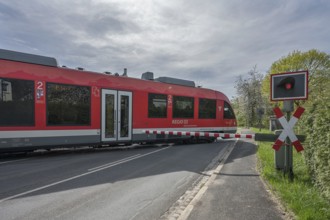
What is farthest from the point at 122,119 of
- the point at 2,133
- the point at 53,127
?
the point at 2,133

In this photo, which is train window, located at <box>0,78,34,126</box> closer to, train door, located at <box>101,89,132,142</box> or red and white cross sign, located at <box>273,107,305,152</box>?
train door, located at <box>101,89,132,142</box>

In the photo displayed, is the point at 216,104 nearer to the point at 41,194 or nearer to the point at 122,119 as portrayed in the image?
the point at 122,119

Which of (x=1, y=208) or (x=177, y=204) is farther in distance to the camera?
(x=177, y=204)

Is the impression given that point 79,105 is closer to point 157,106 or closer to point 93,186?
point 157,106

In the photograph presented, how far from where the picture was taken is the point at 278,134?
7.39m

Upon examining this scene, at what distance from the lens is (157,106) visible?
615 inches

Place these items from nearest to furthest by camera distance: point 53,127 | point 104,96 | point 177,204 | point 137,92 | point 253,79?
point 177,204 → point 53,127 → point 104,96 → point 137,92 → point 253,79

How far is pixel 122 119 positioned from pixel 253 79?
38425mm

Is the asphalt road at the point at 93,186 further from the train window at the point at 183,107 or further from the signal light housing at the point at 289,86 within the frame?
the train window at the point at 183,107

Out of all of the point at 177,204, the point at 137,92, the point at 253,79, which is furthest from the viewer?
the point at 253,79

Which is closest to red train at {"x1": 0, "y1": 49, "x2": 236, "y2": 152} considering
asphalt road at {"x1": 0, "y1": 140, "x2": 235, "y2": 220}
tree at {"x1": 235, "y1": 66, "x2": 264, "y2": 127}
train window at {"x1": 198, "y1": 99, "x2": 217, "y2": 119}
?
train window at {"x1": 198, "y1": 99, "x2": 217, "y2": 119}

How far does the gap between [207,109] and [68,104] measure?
946 cm

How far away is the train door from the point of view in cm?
1306

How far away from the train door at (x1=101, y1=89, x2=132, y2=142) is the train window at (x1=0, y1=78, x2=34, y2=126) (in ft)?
10.3
